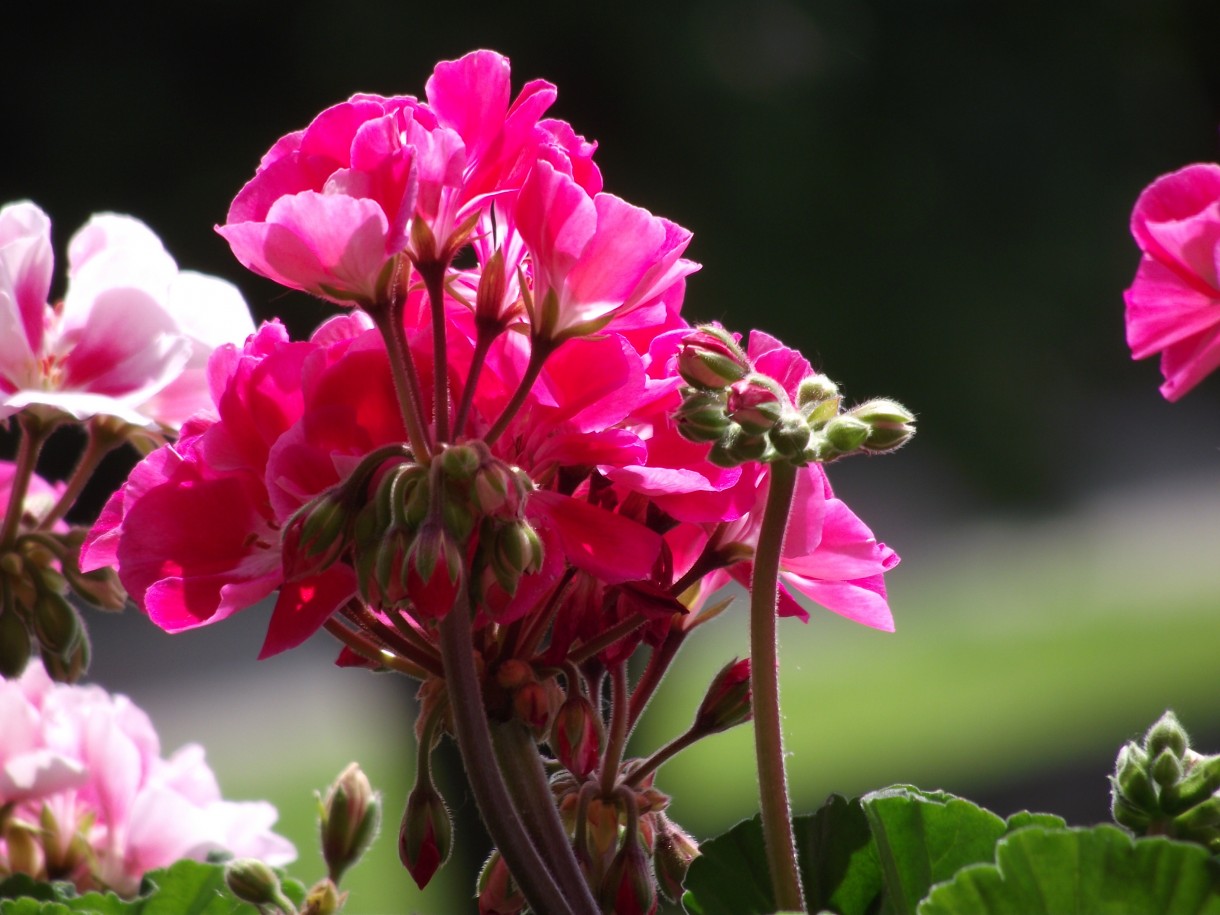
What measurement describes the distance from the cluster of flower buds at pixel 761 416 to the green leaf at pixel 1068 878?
0.44 ft

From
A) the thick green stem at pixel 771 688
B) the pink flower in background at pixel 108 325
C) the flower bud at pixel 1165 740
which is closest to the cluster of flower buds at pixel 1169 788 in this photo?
the flower bud at pixel 1165 740

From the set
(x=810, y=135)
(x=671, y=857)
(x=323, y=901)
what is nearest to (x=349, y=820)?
(x=323, y=901)

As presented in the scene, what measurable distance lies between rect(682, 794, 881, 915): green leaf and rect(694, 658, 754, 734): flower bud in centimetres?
4

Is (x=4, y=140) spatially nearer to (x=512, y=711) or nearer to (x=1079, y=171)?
(x=1079, y=171)

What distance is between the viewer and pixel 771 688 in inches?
20.8

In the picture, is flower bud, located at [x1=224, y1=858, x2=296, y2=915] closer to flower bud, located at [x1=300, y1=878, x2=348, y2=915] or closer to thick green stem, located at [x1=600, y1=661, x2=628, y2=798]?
flower bud, located at [x1=300, y1=878, x2=348, y2=915]

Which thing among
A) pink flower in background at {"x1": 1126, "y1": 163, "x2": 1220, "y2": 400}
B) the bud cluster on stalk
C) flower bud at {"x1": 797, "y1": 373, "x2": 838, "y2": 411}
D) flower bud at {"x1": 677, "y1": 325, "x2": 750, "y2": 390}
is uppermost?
pink flower in background at {"x1": 1126, "y1": 163, "x2": 1220, "y2": 400}

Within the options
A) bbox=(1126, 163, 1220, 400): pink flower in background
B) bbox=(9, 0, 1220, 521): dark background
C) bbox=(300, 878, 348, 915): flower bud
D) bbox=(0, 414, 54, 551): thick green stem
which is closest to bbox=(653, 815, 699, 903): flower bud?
bbox=(300, 878, 348, 915): flower bud

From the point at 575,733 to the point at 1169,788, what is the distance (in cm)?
20

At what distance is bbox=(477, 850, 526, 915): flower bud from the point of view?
60cm

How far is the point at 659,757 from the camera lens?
61 centimetres

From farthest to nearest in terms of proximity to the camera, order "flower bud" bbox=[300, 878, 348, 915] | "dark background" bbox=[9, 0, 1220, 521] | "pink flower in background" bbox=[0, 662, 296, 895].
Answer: "dark background" bbox=[9, 0, 1220, 521]
"pink flower in background" bbox=[0, 662, 296, 895]
"flower bud" bbox=[300, 878, 348, 915]

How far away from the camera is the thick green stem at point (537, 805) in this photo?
21.6 inches

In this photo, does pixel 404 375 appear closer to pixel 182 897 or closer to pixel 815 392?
pixel 815 392
